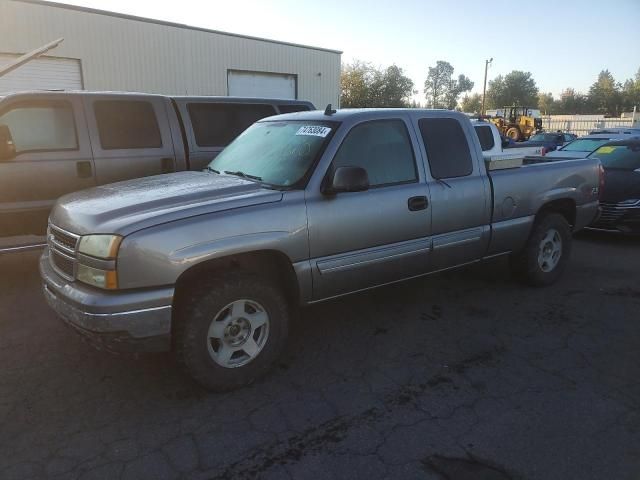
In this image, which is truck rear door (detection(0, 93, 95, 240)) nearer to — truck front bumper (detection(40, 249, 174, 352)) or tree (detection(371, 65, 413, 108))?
truck front bumper (detection(40, 249, 174, 352))

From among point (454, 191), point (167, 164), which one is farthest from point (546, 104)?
point (454, 191)

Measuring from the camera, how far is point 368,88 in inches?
2511

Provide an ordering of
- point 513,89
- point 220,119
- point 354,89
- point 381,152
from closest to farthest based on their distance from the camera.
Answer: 1. point 381,152
2. point 220,119
3. point 354,89
4. point 513,89

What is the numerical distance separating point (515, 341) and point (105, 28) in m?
18.9

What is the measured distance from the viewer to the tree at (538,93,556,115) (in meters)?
108

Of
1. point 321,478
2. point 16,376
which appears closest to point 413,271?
point 321,478

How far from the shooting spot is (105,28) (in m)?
18.1

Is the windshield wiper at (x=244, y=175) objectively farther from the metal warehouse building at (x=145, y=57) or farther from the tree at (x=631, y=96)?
the tree at (x=631, y=96)

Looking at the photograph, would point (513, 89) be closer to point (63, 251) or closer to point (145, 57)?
point (145, 57)

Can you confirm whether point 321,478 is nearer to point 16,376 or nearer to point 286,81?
point 16,376

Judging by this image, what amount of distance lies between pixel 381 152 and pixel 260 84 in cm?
2051

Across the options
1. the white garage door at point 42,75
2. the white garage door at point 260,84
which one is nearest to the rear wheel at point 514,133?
the white garage door at point 260,84

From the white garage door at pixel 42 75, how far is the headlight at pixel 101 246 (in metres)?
16.3

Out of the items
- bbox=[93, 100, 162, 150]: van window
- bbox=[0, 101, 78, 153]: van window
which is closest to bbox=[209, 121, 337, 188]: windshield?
bbox=[93, 100, 162, 150]: van window
